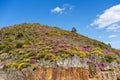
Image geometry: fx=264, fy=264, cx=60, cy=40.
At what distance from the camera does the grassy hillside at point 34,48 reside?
3894 cm

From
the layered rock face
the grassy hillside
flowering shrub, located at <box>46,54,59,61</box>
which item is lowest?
the layered rock face

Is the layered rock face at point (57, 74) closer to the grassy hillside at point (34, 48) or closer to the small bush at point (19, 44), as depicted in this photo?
the grassy hillside at point (34, 48)

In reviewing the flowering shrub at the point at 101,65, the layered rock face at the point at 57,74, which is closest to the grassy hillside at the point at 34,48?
the layered rock face at the point at 57,74

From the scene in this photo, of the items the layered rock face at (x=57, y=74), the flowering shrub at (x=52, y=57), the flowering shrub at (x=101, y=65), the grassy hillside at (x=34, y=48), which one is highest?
the grassy hillside at (x=34, y=48)

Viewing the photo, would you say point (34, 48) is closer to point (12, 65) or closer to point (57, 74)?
point (12, 65)

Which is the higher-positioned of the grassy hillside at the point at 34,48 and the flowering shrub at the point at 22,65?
the grassy hillside at the point at 34,48

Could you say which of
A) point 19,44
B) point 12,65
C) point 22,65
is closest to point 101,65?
point 22,65

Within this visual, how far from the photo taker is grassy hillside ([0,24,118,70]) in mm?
38938

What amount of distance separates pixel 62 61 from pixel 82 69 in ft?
11.0

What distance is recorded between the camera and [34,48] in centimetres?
4638

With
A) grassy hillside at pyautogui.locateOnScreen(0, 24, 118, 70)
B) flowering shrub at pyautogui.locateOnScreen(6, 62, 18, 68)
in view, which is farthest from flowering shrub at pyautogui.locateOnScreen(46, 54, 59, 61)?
flowering shrub at pyautogui.locateOnScreen(6, 62, 18, 68)

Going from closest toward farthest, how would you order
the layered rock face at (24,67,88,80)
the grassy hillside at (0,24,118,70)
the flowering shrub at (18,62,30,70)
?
1. the layered rock face at (24,67,88,80)
2. the flowering shrub at (18,62,30,70)
3. the grassy hillside at (0,24,118,70)

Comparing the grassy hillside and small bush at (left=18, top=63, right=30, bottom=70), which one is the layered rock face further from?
small bush at (left=18, top=63, right=30, bottom=70)

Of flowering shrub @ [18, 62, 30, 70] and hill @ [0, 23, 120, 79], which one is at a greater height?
hill @ [0, 23, 120, 79]
